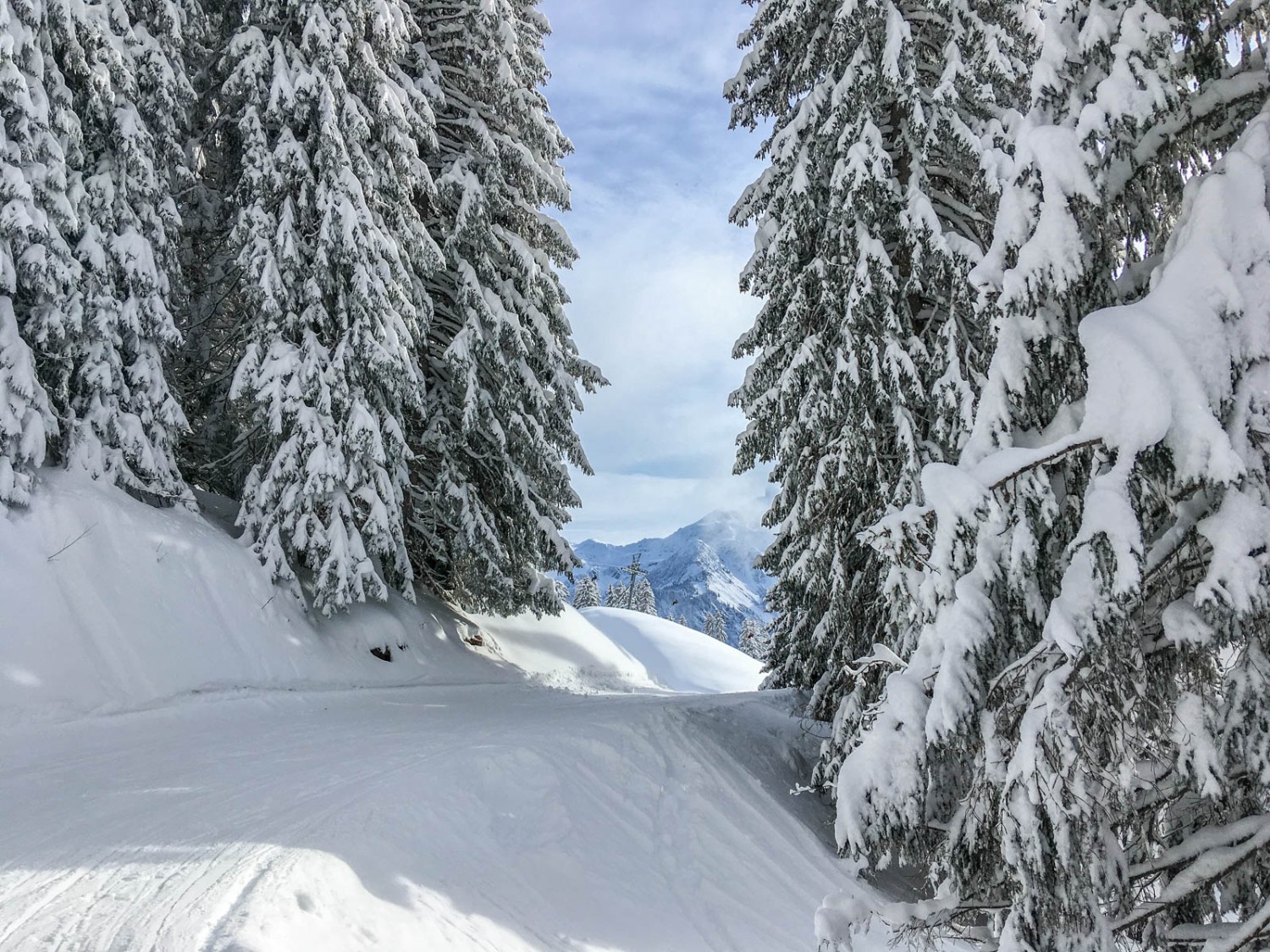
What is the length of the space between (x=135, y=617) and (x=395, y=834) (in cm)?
548

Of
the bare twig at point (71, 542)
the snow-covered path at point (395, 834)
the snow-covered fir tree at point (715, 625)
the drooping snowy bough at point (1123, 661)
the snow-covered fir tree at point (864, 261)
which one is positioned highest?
the snow-covered fir tree at point (864, 261)

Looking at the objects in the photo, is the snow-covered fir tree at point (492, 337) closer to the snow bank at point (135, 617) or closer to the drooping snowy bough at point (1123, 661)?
the snow bank at point (135, 617)

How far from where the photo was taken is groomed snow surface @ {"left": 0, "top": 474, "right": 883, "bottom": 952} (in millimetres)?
4262

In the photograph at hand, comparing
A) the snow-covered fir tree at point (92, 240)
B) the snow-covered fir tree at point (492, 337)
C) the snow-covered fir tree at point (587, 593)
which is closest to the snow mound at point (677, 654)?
the snow-covered fir tree at point (492, 337)

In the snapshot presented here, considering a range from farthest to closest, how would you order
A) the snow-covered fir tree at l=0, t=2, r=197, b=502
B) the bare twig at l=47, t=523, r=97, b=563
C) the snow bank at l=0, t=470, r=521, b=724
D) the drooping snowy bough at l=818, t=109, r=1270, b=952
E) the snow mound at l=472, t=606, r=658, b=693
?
the snow mound at l=472, t=606, r=658, b=693, the snow-covered fir tree at l=0, t=2, r=197, b=502, the bare twig at l=47, t=523, r=97, b=563, the snow bank at l=0, t=470, r=521, b=724, the drooping snowy bough at l=818, t=109, r=1270, b=952

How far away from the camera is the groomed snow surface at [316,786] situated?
4262mm

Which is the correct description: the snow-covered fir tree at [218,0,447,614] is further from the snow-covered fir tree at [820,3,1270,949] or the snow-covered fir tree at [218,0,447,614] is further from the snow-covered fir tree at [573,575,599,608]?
the snow-covered fir tree at [573,575,599,608]

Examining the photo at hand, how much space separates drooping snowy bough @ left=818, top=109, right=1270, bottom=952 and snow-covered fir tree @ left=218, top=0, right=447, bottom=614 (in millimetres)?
9068

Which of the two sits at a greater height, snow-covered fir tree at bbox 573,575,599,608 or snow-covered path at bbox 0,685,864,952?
snow-covered path at bbox 0,685,864,952

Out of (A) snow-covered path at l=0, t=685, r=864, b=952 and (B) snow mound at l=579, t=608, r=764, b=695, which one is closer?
(A) snow-covered path at l=0, t=685, r=864, b=952

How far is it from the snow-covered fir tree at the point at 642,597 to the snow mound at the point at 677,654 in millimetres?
27297

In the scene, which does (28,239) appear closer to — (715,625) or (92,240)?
(92,240)

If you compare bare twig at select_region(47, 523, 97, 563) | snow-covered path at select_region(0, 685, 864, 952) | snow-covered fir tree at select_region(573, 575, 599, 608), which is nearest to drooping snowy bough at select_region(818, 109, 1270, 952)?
snow-covered path at select_region(0, 685, 864, 952)

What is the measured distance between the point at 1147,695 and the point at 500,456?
479 inches
